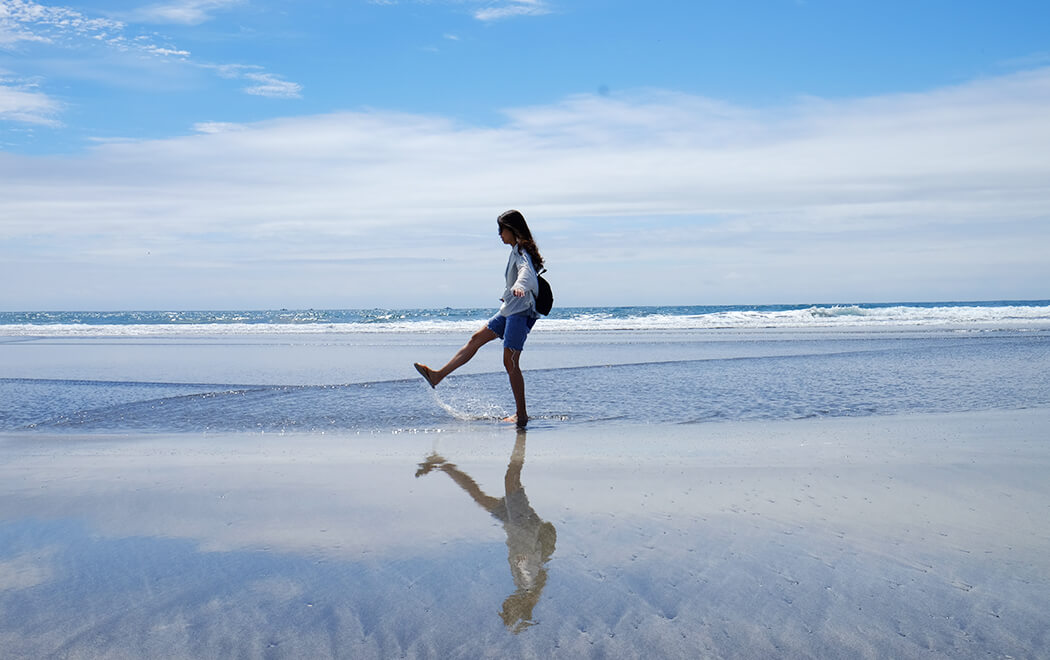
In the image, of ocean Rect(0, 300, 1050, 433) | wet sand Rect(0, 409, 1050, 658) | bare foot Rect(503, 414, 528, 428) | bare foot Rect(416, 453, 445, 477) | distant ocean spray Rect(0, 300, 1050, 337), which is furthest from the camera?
distant ocean spray Rect(0, 300, 1050, 337)

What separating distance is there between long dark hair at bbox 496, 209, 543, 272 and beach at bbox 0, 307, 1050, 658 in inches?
61.0

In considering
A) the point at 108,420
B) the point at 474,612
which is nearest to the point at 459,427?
the point at 108,420

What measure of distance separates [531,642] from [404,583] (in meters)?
0.69

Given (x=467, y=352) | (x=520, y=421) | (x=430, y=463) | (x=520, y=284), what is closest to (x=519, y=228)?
(x=520, y=284)

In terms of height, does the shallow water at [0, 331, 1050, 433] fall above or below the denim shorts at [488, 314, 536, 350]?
below

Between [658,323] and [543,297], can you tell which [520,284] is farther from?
[658,323]

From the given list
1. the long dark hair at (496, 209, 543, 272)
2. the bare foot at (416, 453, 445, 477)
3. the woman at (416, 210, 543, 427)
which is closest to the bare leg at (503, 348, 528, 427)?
the woman at (416, 210, 543, 427)

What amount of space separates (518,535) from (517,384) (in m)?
3.75

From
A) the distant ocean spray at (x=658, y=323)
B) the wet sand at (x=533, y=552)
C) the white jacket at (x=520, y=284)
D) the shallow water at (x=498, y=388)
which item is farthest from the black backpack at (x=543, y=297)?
the distant ocean spray at (x=658, y=323)

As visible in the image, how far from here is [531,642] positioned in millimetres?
2523

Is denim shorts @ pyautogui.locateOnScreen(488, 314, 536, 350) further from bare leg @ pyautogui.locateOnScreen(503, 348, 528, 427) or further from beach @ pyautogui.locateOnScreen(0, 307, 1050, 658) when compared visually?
beach @ pyautogui.locateOnScreen(0, 307, 1050, 658)

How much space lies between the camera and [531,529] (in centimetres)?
375

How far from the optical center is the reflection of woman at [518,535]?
280 centimetres

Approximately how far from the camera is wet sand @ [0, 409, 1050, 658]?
2566mm
